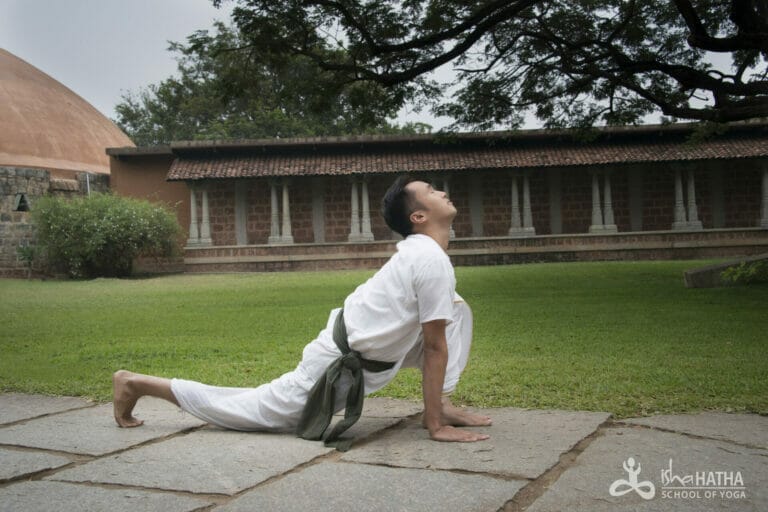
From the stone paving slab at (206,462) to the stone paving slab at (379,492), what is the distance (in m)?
0.13

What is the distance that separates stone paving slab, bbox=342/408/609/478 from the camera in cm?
259

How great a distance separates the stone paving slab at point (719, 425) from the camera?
2904 mm

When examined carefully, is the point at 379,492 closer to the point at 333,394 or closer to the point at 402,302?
the point at 333,394

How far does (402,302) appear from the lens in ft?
10.1

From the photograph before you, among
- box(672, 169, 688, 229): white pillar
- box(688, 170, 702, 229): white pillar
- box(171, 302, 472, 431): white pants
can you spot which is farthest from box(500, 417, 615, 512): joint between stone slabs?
box(672, 169, 688, 229): white pillar

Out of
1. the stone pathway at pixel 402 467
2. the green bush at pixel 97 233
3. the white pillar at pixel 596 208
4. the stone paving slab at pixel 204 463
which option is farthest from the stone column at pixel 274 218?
the stone paving slab at pixel 204 463

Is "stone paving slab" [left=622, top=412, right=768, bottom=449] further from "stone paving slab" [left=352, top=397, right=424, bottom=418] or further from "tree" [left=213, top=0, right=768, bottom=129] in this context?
"tree" [left=213, top=0, right=768, bottom=129]

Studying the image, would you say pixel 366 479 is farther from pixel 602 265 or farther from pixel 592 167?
pixel 592 167

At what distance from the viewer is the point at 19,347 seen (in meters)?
6.69

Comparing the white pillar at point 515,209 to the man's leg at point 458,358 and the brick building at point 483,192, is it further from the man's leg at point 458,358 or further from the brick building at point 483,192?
the man's leg at point 458,358

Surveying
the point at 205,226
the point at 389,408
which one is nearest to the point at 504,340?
the point at 389,408

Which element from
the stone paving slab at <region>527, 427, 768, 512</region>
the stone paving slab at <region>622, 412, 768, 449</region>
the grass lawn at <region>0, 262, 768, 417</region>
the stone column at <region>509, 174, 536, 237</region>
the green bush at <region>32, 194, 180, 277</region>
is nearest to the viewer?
the stone paving slab at <region>527, 427, 768, 512</region>

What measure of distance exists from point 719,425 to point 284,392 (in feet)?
5.95

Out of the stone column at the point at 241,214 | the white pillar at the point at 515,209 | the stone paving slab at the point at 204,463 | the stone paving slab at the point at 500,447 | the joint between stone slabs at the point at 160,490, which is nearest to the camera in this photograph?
the joint between stone slabs at the point at 160,490
